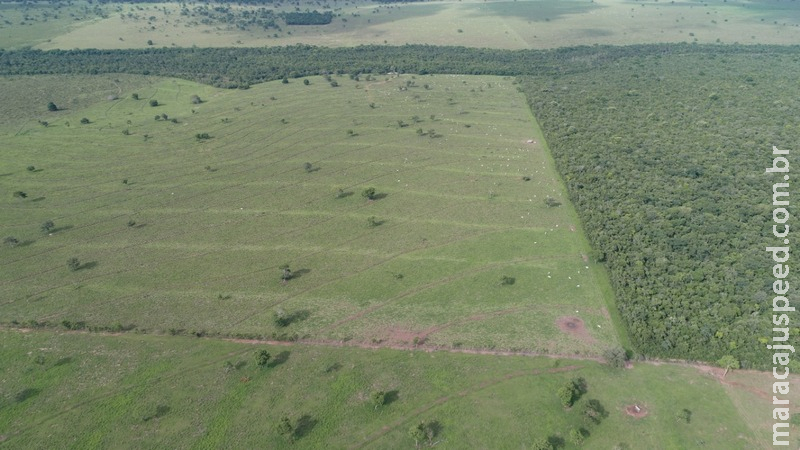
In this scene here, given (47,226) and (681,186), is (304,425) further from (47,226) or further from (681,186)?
(681,186)

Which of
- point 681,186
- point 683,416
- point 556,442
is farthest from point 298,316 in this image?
point 681,186

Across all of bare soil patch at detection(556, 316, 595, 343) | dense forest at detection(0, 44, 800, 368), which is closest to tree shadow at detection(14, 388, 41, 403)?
bare soil patch at detection(556, 316, 595, 343)

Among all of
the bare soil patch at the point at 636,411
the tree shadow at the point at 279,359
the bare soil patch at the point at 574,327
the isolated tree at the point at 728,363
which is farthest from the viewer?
the bare soil patch at the point at 574,327

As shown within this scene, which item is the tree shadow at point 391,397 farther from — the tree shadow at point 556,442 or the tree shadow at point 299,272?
the tree shadow at point 299,272

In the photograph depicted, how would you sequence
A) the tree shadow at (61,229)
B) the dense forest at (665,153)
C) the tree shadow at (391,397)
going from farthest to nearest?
the tree shadow at (61,229) < the dense forest at (665,153) < the tree shadow at (391,397)

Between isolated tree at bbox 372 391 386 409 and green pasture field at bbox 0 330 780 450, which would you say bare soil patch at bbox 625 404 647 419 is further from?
isolated tree at bbox 372 391 386 409

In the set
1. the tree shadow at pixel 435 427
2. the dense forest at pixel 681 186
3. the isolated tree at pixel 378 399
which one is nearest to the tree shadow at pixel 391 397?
the isolated tree at pixel 378 399
